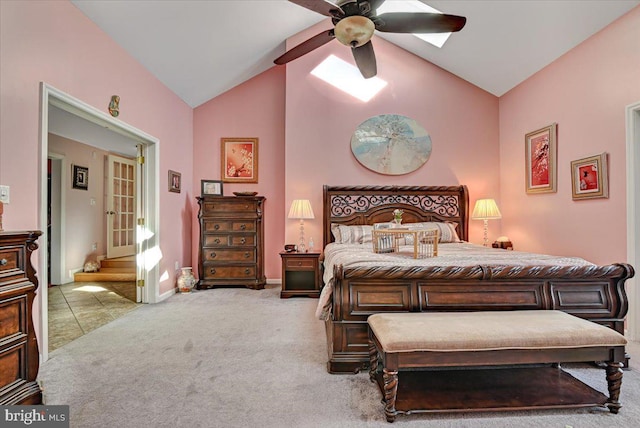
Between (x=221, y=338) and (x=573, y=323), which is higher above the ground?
(x=573, y=323)

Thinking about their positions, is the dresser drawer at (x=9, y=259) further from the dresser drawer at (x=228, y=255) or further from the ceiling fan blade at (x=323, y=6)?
the dresser drawer at (x=228, y=255)

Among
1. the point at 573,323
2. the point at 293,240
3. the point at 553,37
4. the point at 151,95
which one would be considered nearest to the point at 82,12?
the point at 151,95

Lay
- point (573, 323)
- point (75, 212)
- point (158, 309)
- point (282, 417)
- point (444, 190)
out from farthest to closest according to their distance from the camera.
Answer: point (75, 212)
point (444, 190)
point (158, 309)
point (573, 323)
point (282, 417)

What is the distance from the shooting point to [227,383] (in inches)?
82.0

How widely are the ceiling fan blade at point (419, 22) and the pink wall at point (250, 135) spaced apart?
2.99 metres

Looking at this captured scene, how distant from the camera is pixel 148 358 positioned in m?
2.45

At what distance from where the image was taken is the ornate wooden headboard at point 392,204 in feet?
15.5

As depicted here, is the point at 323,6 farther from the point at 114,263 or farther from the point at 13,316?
the point at 114,263

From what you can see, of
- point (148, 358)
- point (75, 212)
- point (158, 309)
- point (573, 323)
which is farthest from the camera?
point (75, 212)

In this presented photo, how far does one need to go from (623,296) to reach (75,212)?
7340mm

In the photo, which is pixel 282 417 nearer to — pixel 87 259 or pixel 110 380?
pixel 110 380

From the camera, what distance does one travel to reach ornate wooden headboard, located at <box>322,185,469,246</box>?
4727mm

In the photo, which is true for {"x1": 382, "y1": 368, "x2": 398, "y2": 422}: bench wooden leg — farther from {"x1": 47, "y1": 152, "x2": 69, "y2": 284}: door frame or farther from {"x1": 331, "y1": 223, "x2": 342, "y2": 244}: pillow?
{"x1": 47, "y1": 152, "x2": 69, "y2": 284}: door frame

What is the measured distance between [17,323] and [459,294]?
102 inches
